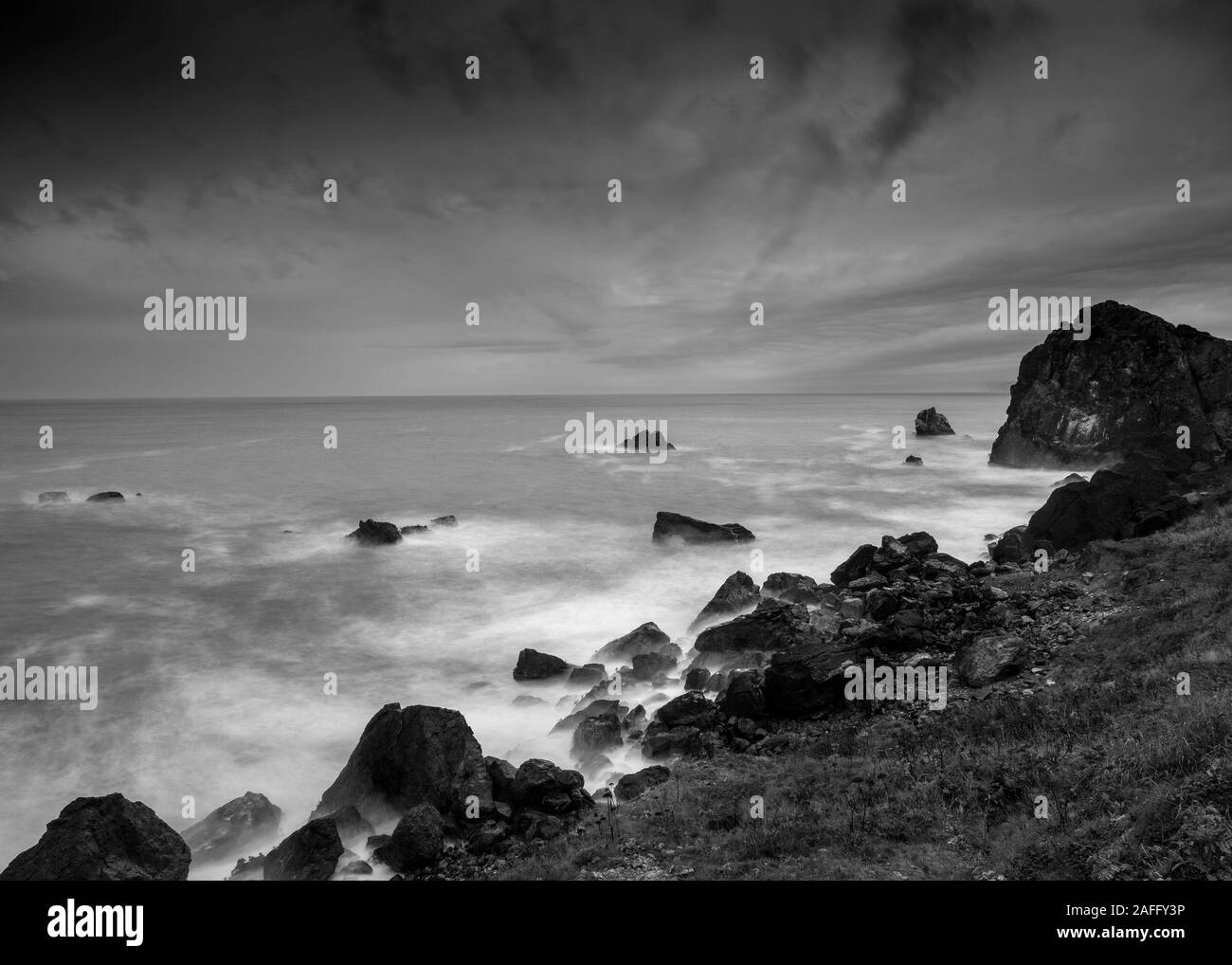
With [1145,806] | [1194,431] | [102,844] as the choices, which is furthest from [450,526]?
[1194,431]

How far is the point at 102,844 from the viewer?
10328 mm

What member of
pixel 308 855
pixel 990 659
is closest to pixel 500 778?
pixel 308 855

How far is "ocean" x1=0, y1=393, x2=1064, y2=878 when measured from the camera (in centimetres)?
1634

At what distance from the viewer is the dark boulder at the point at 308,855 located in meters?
11.0

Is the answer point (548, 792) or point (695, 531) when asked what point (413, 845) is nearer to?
point (548, 792)

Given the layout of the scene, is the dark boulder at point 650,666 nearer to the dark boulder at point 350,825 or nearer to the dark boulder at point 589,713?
the dark boulder at point 589,713

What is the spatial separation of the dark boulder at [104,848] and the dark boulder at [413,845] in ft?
11.5

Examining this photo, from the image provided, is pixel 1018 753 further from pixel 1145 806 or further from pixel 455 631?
pixel 455 631

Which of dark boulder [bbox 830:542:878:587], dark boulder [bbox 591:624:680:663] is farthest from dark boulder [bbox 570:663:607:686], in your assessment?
dark boulder [bbox 830:542:878:587]

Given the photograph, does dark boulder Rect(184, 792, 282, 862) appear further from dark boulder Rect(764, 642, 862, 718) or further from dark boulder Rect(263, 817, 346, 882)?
dark boulder Rect(764, 642, 862, 718)

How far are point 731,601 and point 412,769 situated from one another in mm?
13672

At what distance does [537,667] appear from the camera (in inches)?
776

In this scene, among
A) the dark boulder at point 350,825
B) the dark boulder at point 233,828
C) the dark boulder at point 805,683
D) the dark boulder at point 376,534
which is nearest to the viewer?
the dark boulder at point 350,825

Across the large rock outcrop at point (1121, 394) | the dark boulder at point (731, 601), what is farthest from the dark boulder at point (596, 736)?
the large rock outcrop at point (1121, 394)
